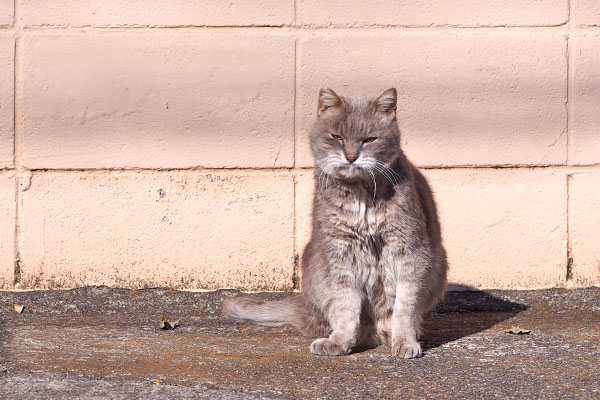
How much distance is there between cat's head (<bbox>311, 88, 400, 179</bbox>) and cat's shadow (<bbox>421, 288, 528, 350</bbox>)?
99 centimetres

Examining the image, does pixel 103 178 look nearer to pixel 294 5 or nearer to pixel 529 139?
pixel 294 5

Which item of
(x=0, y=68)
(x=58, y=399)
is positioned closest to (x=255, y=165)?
(x=0, y=68)

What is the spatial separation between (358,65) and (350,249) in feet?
4.66

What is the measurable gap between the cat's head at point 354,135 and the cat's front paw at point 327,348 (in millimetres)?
742

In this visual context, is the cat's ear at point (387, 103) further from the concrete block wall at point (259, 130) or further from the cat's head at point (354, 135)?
the concrete block wall at point (259, 130)

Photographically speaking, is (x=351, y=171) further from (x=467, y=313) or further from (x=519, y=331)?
(x=467, y=313)

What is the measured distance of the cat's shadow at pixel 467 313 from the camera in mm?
4312

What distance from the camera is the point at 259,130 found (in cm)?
483

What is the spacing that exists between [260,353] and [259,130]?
1.55 meters

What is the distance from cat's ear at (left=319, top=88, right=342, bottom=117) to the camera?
3.88 meters

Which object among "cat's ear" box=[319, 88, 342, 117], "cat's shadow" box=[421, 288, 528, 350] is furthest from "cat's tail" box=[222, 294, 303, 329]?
"cat's ear" box=[319, 88, 342, 117]

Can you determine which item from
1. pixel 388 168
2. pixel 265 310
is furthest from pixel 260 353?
pixel 388 168

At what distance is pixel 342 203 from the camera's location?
12.5 feet

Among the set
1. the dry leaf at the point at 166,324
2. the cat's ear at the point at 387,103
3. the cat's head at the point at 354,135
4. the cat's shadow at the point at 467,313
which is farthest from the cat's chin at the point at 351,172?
the dry leaf at the point at 166,324
